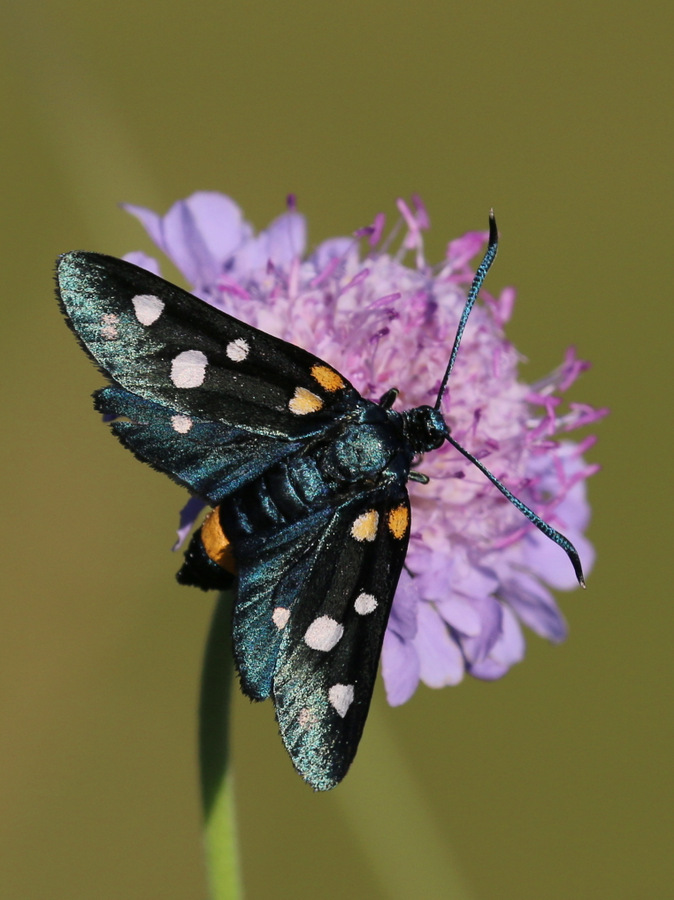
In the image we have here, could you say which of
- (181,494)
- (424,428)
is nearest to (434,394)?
(424,428)

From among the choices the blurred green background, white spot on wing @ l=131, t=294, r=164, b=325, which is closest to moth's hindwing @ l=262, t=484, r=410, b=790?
white spot on wing @ l=131, t=294, r=164, b=325

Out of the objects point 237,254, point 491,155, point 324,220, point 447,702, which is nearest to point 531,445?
point 237,254

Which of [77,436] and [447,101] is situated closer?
[77,436]

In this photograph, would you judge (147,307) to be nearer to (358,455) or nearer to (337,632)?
(358,455)

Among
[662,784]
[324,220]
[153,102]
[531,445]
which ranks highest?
[153,102]

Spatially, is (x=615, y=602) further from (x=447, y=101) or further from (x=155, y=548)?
(x=447, y=101)

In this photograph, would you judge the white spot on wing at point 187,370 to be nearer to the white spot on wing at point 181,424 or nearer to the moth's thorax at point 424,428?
the white spot on wing at point 181,424

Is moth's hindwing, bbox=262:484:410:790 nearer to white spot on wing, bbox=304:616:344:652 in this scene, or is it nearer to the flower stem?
white spot on wing, bbox=304:616:344:652
